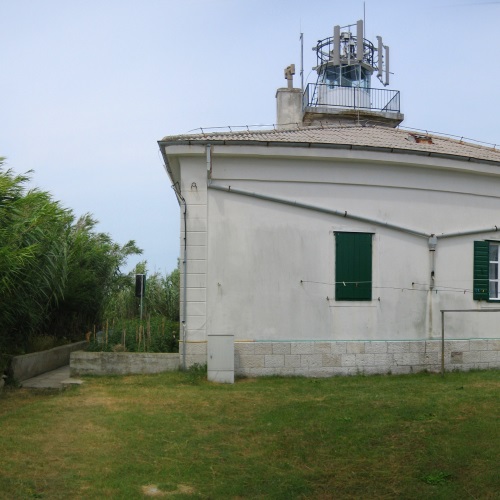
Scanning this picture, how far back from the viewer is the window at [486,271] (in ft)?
46.2

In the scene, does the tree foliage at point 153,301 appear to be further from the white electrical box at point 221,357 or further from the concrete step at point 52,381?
the white electrical box at point 221,357

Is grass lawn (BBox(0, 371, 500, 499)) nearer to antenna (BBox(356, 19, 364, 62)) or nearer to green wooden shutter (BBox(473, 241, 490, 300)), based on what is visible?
green wooden shutter (BBox(473, 241, 490, 300))

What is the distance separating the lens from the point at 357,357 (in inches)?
515

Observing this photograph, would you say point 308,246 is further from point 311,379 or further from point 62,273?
point 62,273

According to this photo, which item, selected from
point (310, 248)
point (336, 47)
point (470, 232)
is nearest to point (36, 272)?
point (310, 248)

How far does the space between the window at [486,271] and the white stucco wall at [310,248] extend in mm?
405

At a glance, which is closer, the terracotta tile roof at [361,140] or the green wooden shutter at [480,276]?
the terracotta tile roof at [361,140]

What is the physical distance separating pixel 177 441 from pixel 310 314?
17.9 feet

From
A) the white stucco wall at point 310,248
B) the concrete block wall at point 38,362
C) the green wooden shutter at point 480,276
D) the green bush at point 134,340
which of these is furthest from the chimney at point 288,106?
the concrete block wall at point 38,362

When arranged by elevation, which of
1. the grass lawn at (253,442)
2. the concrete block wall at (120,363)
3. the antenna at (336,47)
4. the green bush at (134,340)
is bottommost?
the grass lawn at (253,442)

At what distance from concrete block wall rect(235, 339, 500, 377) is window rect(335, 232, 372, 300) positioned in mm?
1014

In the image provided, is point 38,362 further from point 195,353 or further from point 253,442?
point 253,442

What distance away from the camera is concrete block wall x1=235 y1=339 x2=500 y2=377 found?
1270cm

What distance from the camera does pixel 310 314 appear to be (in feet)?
42.9
